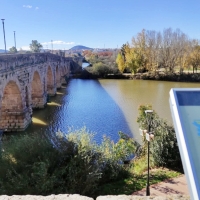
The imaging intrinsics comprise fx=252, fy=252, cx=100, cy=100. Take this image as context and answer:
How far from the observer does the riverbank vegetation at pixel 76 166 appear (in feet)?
22.3

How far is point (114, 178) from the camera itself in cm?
828

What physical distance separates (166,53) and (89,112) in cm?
2696

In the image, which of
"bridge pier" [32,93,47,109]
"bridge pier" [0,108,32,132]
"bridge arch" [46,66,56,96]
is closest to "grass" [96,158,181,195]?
"bridge pier" [0,108,32,132]

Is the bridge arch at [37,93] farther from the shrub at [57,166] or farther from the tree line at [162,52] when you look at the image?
the tree line at [162,52]

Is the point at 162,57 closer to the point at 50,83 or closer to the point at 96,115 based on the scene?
the point at 50,83

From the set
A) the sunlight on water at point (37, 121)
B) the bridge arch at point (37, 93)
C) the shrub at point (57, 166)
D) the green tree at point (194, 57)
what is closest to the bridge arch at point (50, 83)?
the bridge arch at point (37, 93)

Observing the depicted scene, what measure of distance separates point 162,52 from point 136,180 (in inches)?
1469

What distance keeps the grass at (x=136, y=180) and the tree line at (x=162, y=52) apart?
3543 centimetres

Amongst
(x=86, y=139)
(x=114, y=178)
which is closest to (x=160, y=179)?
(x=114, y=178)

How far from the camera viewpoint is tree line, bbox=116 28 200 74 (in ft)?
138

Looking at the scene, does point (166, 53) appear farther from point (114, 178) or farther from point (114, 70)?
point (114, 178)

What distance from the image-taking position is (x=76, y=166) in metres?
7.54

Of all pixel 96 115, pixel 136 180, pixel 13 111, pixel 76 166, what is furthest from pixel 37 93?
pixel 136 180

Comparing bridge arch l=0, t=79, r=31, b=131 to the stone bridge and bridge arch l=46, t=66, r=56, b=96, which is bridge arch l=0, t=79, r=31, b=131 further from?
bridge arch l=46, t=66, r=56, b=96
